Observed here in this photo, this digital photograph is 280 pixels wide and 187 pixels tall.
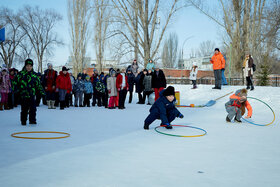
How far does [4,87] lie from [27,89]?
5013mm

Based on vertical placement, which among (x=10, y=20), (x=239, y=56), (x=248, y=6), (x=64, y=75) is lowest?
(x=64, y=75)

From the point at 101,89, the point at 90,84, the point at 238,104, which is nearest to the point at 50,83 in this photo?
the point at 90,84

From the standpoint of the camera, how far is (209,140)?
6156 mm

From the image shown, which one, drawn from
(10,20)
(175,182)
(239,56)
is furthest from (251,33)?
(10,20)

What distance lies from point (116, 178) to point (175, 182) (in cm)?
74

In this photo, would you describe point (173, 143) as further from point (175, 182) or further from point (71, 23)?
point (71, 23)

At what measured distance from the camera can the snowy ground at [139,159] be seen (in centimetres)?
348

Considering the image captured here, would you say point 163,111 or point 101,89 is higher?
point 101,89

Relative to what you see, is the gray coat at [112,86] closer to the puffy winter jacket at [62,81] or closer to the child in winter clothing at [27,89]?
the puffy winter jacket at [62,81]

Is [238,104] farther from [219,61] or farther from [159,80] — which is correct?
[219,61]

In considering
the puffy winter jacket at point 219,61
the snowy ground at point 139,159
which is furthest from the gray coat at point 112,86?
the puffy winter jacket at point 219,61

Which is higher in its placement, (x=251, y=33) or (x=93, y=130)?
(x=251, y=33)

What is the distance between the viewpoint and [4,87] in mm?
12109

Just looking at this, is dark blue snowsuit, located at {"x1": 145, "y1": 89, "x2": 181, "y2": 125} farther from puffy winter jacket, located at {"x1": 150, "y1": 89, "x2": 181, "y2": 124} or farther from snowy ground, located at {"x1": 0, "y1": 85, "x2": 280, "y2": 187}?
snowy ground, located at {"x1": 0, "y1": 85, "x2": 280, "y2": 187}
